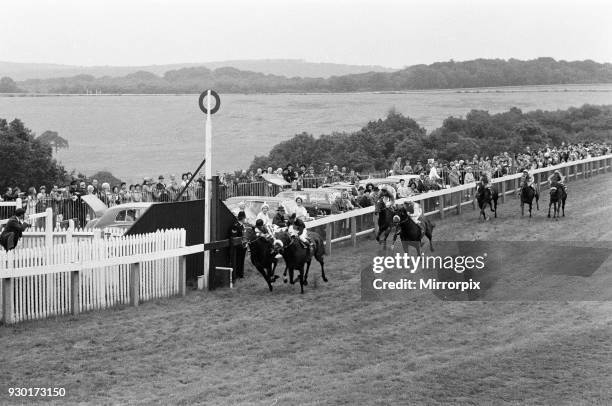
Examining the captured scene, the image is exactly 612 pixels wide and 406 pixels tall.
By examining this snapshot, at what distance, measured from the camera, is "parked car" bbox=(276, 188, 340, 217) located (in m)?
24.3

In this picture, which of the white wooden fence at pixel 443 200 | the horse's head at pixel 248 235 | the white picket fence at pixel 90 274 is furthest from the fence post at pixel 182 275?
the white wooden fence at pixel 443 200

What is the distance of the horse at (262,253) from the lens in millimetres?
17125

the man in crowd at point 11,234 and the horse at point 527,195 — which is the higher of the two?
the man in crowd at point 11,234

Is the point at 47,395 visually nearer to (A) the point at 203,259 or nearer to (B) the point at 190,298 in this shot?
(B) the point at 190,298

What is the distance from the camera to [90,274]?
578 inches

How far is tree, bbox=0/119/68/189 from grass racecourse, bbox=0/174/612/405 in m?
17.9

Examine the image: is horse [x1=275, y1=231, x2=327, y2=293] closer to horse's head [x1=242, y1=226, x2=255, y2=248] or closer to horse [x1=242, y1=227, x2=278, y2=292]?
horse [x1=242, y1=227, x2=278, y2=292]

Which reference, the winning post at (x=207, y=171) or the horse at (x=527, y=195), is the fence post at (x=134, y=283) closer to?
the winning post at (x=207, y=171)

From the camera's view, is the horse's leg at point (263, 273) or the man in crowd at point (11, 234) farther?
the horse's leg at point (263, 273)

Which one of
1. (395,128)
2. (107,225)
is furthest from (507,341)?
(395,128)

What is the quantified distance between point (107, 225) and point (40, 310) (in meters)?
5.36

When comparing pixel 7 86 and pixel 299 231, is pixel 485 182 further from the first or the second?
pixel 7 86

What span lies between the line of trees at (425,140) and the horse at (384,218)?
81.9 feet

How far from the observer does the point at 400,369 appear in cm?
1180
